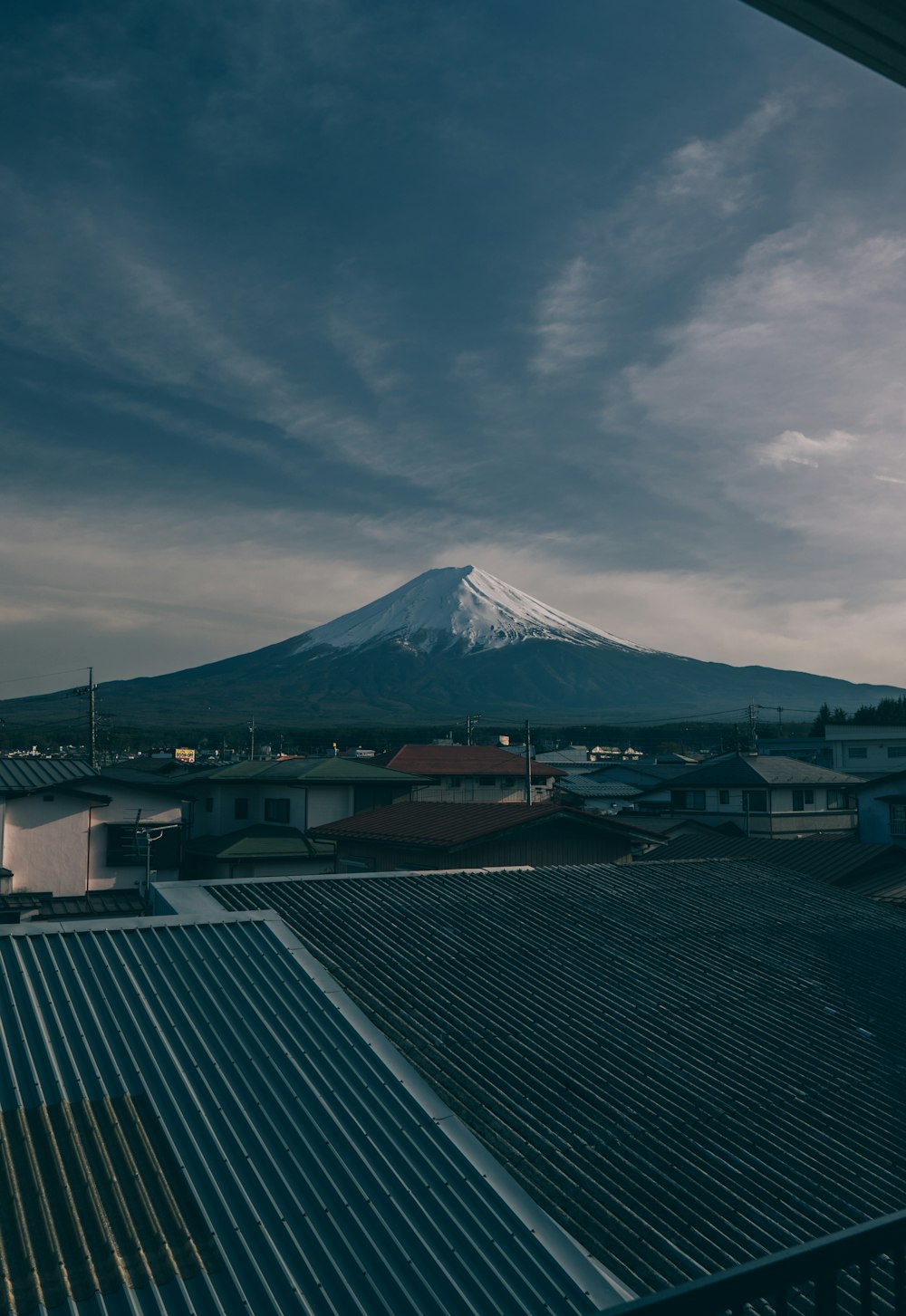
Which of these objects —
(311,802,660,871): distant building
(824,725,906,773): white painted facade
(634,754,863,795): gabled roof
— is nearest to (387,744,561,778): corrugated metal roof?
(634,754,863,795): gabled roof

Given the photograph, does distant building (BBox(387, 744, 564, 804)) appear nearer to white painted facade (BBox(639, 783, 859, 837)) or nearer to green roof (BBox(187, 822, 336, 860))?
white painted facade (BBox(639, 783, 859, 837))

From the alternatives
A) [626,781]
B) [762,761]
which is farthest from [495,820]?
[626,781]

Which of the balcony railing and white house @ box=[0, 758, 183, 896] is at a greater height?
the balcony railing

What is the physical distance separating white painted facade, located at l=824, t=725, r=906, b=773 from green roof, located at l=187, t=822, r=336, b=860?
35065 millimetres

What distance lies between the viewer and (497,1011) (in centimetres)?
745

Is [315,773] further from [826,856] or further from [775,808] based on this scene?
[775,808]

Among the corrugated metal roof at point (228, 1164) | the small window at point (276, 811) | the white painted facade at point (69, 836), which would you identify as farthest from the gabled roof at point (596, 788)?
the corrugated metal roof at point (228, 1164)

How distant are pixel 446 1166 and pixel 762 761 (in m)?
34.3

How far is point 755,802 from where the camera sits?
3419 centimetres

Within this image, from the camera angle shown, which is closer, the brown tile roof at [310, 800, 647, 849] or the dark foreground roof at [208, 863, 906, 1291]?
the dark foreground roof at [208, 863, 906, 1291]

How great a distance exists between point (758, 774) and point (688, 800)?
3736 millimetres

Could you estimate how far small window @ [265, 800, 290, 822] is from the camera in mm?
31661

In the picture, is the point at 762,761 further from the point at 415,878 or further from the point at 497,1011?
the point at 497,1011

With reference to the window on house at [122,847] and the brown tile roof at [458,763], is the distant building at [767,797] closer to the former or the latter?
the brown tile roof at [458,763]
